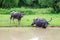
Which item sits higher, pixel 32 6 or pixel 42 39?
pixel 42 39

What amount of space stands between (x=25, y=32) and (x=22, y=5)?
1845 centimetres

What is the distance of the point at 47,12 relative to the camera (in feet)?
81.5

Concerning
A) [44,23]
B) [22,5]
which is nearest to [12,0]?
[22,5]

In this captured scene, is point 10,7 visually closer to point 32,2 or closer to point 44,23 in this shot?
point 32,2

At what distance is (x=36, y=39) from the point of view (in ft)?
34.1

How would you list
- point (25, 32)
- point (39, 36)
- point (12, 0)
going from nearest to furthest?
point (39, 36), point (25, 32), point (12, 0)

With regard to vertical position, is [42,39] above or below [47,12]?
above

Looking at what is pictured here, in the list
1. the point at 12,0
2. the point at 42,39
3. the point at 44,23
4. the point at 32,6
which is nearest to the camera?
the point at 42,39

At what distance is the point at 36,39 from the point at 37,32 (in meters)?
1.77

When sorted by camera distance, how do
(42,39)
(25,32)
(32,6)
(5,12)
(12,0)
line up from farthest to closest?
(32,6)
(12,0)
(5,12)
(25,32)
(42,39)

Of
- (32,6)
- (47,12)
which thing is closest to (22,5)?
(32,6)

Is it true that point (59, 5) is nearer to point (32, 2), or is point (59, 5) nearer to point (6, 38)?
point (32, 2)

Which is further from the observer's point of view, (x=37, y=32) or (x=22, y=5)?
(x=22, y=5)

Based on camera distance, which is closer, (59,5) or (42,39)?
(42,39)
